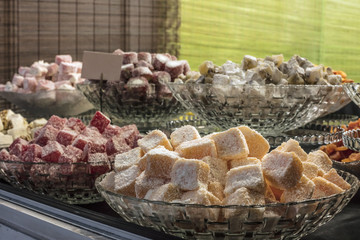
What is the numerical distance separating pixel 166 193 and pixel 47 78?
1.80 metres

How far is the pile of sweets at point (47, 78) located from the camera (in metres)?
2.23

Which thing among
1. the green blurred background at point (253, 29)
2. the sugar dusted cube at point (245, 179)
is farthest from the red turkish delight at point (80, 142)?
the green blurred background at point (253, 29)

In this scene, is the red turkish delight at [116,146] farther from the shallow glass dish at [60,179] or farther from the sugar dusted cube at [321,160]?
the sugar dusted cube at [321,160]

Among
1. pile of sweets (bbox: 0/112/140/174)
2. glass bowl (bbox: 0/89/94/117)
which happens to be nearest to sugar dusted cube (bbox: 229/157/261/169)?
pile of sweets (bbox: 0/112/140/174)

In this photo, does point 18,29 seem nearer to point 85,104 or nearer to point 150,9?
point 150,9

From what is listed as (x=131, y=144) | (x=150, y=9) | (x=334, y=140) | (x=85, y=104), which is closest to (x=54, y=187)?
(x=131, y=144)

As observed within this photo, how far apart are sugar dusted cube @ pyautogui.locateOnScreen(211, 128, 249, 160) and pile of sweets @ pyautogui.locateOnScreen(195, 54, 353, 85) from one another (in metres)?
0.51

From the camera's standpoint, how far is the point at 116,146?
45.3 inches

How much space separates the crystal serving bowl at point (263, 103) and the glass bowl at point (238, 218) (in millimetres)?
578

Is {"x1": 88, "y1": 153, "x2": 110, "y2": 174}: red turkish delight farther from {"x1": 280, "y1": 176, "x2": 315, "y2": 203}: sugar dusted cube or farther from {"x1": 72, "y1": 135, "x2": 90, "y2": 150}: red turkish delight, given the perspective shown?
{"x1": 280, "y1": 176, "x2": 315, "y2": 203}: sugar dusted cube

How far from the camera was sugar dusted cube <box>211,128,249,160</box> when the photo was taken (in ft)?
2.72

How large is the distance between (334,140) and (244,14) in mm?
4984

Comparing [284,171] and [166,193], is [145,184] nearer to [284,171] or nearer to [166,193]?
[166,193]

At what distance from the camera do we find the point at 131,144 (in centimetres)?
121
